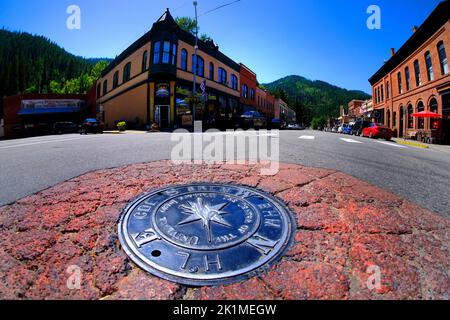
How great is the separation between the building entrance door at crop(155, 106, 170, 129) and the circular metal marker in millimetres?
22582

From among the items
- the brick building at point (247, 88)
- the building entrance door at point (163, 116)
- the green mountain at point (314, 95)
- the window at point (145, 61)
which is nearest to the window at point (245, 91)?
the brick building at point (247, 88)

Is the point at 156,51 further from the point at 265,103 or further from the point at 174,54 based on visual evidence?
the point at 265,103

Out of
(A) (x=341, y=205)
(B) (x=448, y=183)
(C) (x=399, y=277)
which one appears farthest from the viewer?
(B) (x=448, y=183)

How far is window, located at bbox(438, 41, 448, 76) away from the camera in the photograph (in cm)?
1927

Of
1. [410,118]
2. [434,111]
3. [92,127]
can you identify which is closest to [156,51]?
[92,127]

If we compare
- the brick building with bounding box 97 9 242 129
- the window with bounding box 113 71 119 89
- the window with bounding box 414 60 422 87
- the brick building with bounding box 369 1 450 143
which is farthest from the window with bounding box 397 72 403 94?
the window with bounding box 113 71 119 89

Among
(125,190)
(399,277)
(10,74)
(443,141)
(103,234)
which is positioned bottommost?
(399,277)

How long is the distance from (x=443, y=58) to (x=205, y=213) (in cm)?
2757

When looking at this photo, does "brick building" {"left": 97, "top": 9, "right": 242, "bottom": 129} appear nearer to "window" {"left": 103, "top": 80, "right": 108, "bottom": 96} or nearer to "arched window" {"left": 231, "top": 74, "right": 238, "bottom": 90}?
"arched window" {"left": 231, "top": 74, "right": 238, "bottom": 90}

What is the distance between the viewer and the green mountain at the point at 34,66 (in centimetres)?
7119

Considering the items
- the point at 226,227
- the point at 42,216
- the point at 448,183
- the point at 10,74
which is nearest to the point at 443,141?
the point at 448,183

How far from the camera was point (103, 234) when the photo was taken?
1.96m

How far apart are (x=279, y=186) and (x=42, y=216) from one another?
2637mm

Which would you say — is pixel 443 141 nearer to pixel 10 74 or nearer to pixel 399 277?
pixel 399 277
